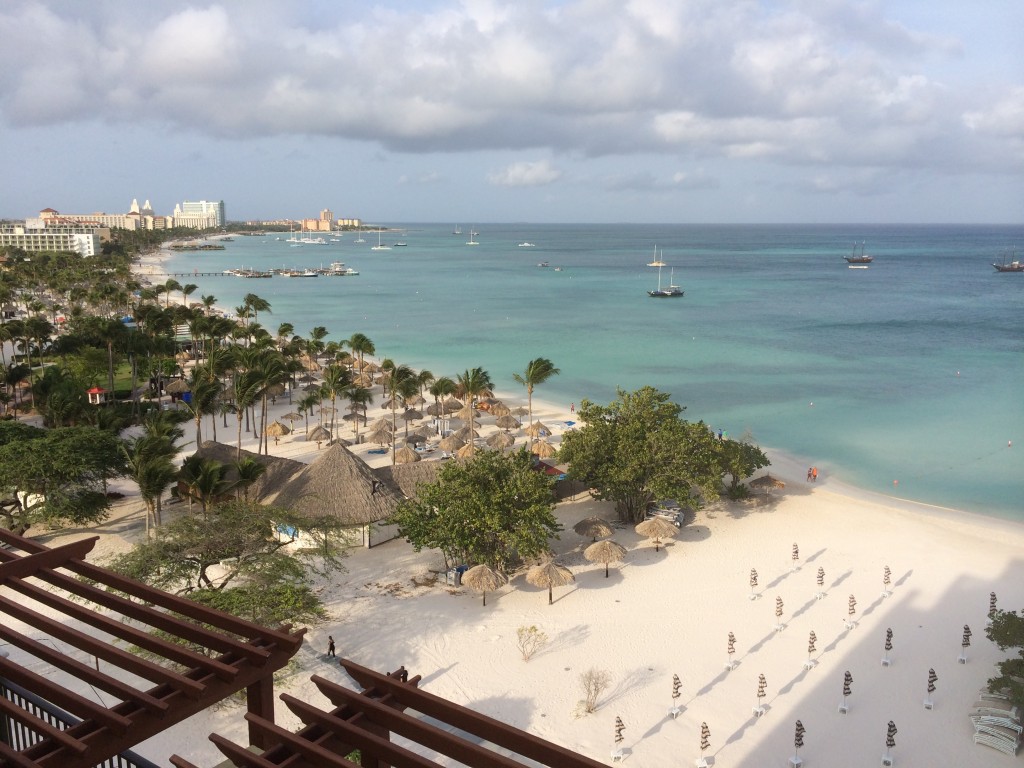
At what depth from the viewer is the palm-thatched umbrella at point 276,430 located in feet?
108

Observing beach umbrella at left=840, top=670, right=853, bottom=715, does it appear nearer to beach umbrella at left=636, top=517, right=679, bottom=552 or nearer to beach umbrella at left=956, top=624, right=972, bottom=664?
beach umbrella at left=956, top=624, right=972, bottom=664

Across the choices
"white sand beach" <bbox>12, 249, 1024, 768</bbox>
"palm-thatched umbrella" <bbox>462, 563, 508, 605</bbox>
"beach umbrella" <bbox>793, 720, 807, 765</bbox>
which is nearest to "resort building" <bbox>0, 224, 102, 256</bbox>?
"white sand beach" <bbox>12, 249, 1024, 768</bbox>

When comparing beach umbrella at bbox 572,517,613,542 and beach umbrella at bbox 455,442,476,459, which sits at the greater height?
beach umbrella at bbox 455,442,476,459

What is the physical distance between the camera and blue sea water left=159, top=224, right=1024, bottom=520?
34.6 metres

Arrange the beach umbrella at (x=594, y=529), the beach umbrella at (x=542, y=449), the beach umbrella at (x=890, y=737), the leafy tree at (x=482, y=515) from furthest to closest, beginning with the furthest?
1. the beach umbrella at (x=542, y=449)
2. the beach umbrella at (x=594, y=529)
3. the leafy tree at (x=482, y=515)
4. the beach umbrella at (x=890, y=737)

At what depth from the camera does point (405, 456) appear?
29.6 metres

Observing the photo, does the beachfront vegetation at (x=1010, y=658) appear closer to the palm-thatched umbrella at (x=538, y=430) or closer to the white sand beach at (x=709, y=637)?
the white sand beach at (x=709, y=637)

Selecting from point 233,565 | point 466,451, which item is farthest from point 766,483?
point 233,565

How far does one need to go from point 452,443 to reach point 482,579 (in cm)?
1360

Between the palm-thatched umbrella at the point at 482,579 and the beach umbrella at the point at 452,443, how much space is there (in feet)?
42.6

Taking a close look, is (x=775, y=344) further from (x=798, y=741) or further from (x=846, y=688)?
(x=798, y=741)

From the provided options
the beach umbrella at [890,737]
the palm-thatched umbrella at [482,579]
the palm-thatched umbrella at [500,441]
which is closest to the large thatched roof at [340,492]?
the palm-thatched umbrella at [482,579]

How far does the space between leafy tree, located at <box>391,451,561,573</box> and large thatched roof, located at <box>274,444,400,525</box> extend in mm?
1964

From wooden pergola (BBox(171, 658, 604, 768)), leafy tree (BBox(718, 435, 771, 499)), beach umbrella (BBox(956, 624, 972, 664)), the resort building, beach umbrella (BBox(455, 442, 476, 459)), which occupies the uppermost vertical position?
the resort building
